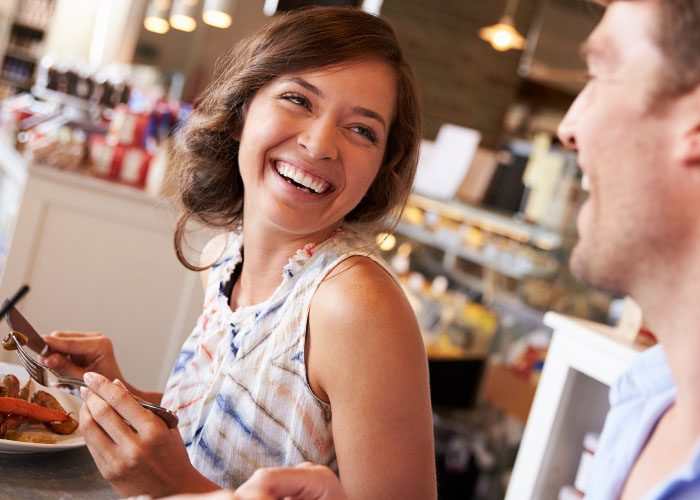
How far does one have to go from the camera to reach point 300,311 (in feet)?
4.69

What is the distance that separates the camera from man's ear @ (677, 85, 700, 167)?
28.9 inches

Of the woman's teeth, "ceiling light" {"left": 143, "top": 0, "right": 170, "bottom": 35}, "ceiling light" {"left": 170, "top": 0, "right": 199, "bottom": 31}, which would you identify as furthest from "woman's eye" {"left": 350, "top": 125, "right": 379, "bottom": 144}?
"ceiling light" {"left": 143, "top": 0, "right": 170, "bottom": 35}

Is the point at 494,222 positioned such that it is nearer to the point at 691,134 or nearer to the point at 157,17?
the point at 157,17

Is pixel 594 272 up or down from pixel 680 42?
down

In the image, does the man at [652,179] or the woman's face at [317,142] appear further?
the woman's face at [317,142]

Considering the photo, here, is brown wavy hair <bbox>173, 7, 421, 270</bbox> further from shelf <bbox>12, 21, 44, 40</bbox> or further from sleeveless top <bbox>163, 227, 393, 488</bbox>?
shelf <bbox>12, 21, 44, 40</bbox>

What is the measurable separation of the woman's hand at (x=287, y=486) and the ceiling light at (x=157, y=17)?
5.50 meters

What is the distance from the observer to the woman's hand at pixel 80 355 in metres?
1.60

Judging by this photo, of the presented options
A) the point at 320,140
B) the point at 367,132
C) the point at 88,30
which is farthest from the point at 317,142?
the point at 88,30

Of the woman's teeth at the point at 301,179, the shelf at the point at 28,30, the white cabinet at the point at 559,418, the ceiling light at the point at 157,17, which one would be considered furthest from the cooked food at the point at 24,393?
the shelf at the point at 28,30

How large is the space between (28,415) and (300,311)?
18.3 inches

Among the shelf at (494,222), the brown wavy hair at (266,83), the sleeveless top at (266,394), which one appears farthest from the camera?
the shelf at (494,222)

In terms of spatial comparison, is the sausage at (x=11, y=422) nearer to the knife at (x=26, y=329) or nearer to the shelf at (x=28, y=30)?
the knife at (x=26, y=329)

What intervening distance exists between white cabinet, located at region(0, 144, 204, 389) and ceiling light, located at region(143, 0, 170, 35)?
3075 mm
